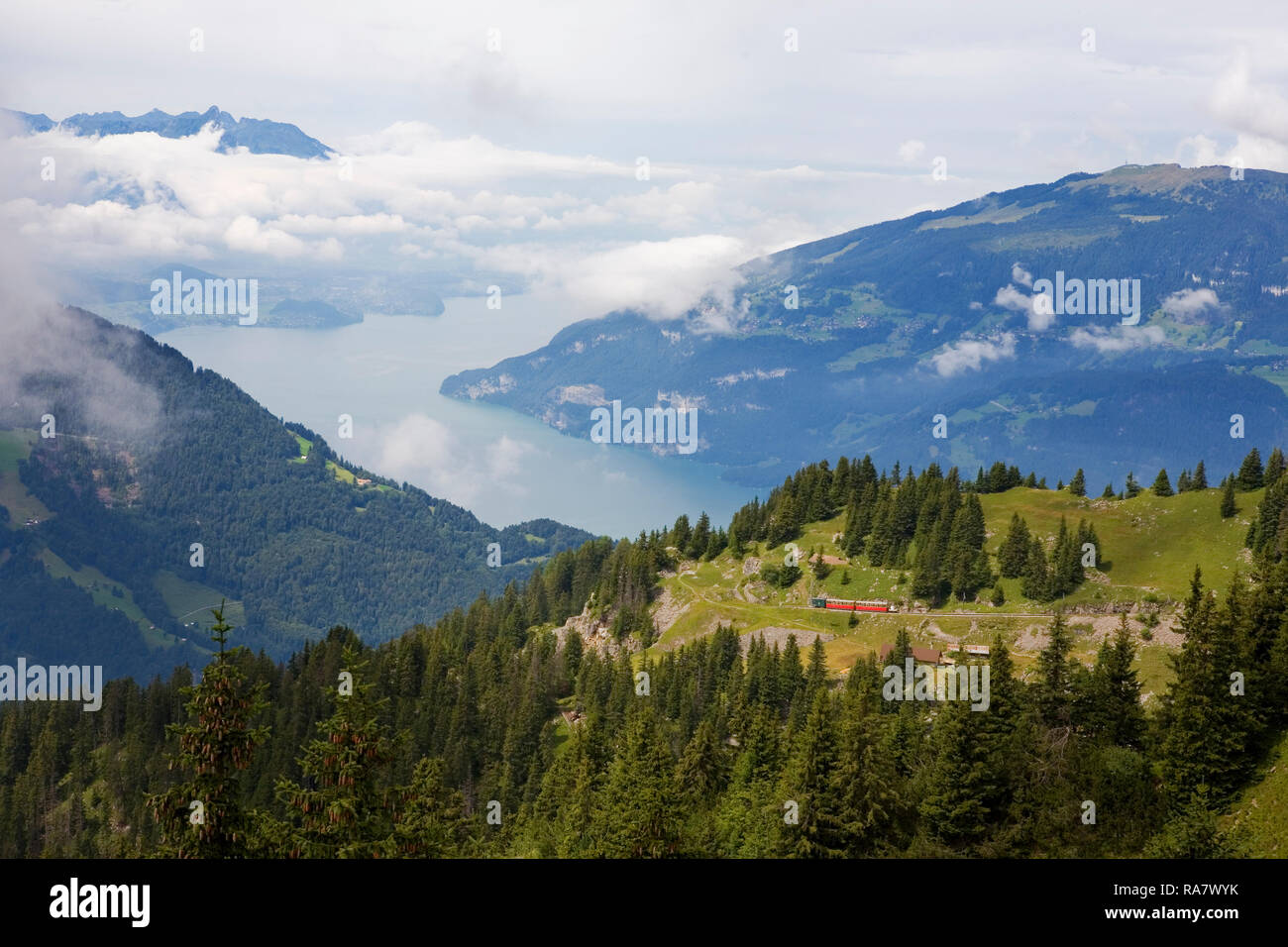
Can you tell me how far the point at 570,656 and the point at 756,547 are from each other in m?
35.9

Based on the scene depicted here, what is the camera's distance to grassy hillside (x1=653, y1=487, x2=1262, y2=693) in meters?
104

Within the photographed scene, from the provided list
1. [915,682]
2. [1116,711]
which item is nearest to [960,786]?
[1116,711]

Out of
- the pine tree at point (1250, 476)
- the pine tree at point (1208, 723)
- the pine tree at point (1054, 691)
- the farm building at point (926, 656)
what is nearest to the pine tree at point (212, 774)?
the pine tree at point (1208, 723)

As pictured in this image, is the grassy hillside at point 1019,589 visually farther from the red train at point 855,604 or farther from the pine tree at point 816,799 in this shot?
the pine tree at point 816,799

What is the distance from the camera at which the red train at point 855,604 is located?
120125 millimetres

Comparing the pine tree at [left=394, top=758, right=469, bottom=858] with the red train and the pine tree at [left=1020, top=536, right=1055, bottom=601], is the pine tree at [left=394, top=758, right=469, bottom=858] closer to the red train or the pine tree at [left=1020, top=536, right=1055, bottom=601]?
the red train

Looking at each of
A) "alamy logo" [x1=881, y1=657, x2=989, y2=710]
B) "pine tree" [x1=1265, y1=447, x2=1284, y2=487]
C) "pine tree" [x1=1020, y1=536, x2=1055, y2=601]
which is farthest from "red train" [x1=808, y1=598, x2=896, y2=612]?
"pine tree" [x1=1265, y1=447, x2=1284, y2=487]

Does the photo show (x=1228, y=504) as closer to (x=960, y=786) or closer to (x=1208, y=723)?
(x=1208, y=723)

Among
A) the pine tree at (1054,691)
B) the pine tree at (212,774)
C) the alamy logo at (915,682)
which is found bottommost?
the alamy logo at (915,682)
